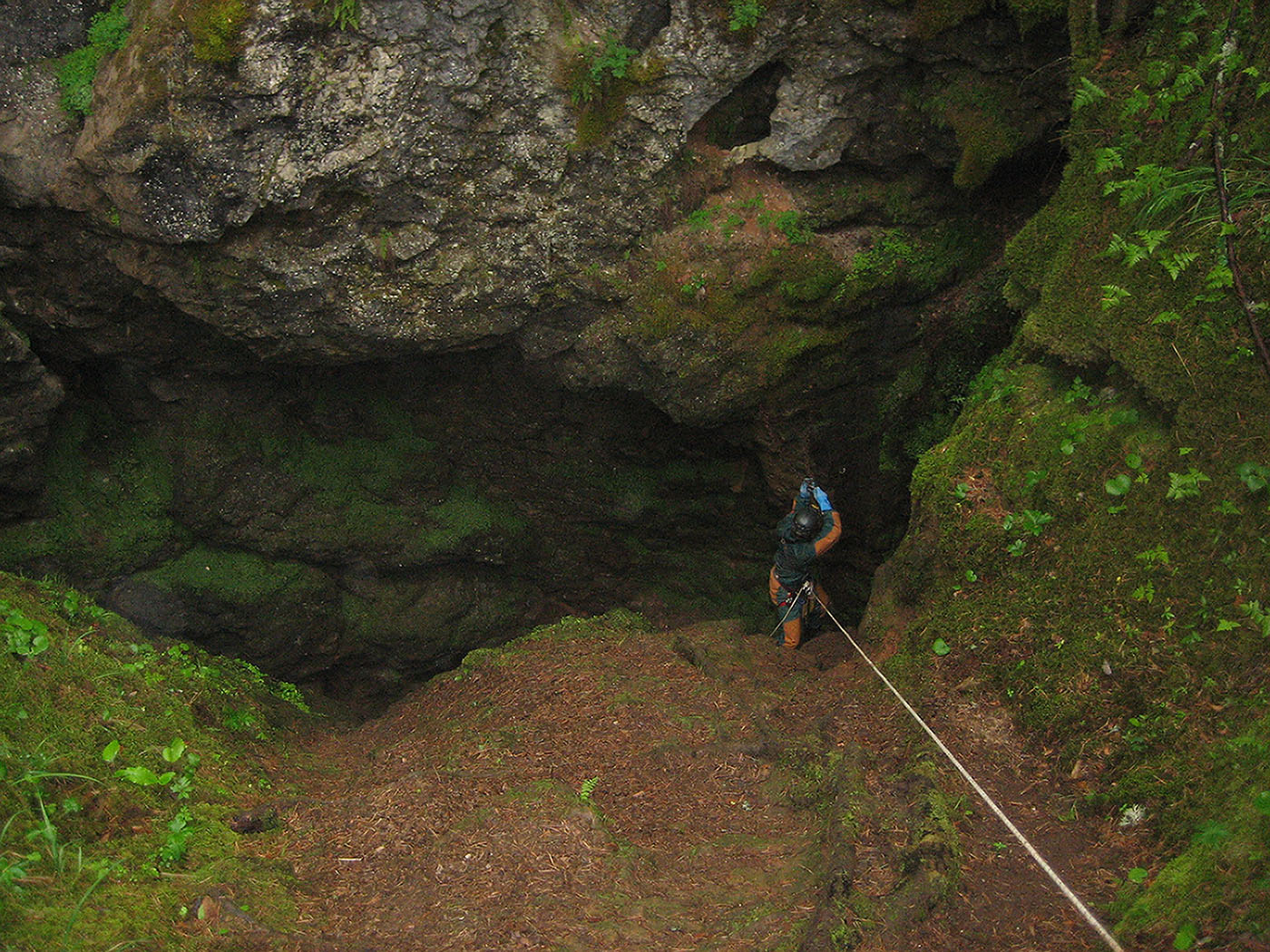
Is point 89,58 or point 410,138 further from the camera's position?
point 89,58

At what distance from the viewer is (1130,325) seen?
4969mm

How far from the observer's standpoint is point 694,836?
4684 mm

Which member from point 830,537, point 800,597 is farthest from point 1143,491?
point 800,597

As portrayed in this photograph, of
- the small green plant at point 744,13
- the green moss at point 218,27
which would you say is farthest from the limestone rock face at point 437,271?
the small green plant at point 744,13

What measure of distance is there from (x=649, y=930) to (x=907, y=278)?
6.75m

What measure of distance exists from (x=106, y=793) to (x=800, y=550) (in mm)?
6188

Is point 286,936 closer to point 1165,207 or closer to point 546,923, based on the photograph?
point 546,923

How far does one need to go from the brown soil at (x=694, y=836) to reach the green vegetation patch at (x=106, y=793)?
0.30 meters

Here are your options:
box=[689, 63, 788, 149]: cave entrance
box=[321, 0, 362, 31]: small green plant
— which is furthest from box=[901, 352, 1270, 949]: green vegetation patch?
box=[321, 0, 362, 31]: small green plant

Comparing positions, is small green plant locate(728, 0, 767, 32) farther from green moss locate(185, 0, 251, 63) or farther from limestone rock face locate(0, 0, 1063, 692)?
green moss locate(185, 0, 251, 63)

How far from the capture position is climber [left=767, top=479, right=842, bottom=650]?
311 inches

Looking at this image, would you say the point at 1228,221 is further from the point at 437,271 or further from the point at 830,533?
the point at 437,271

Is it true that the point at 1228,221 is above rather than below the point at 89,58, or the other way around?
below

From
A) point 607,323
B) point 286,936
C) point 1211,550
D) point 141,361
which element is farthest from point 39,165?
point 1211,550
